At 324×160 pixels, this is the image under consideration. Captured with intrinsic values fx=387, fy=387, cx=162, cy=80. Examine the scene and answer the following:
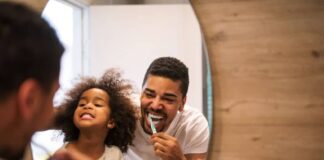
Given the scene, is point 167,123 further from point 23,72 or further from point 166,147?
point 23,72

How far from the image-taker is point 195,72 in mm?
886

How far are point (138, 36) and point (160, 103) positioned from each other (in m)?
0.28

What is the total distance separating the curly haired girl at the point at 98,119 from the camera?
2.58 feet

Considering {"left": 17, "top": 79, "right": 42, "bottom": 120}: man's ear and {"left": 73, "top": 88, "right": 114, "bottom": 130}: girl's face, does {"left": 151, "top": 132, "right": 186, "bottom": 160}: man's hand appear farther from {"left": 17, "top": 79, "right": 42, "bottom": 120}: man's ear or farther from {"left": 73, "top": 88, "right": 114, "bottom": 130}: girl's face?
{"left": 17, "top": 79, "right": 42, "bottom": 120}: man's ear

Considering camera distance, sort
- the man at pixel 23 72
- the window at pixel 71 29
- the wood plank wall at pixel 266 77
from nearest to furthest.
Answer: the man at pixel 23 72 → the wood plank wall at pixel 266 77 → the window at pixel 71 29

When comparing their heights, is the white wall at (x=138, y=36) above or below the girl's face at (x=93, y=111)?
above

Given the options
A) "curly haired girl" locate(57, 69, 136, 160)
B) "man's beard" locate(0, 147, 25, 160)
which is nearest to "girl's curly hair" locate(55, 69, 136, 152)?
"curly haired girl" locate(57, 69, 136, 160)

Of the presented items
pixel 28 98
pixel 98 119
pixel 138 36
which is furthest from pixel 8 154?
pixel 138 36

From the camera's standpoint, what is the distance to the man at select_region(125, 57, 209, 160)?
2.59 feet

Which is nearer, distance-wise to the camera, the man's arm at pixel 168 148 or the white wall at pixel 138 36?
the man's arm at pixel 168 148

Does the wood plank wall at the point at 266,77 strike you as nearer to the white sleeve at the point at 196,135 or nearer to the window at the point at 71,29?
the white sleeve at the point at 196,135

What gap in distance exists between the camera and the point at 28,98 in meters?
0.39

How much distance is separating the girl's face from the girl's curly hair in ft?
0.04

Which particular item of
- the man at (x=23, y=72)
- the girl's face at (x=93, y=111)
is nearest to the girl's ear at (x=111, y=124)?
the girl's face at (x=93, y=111)
